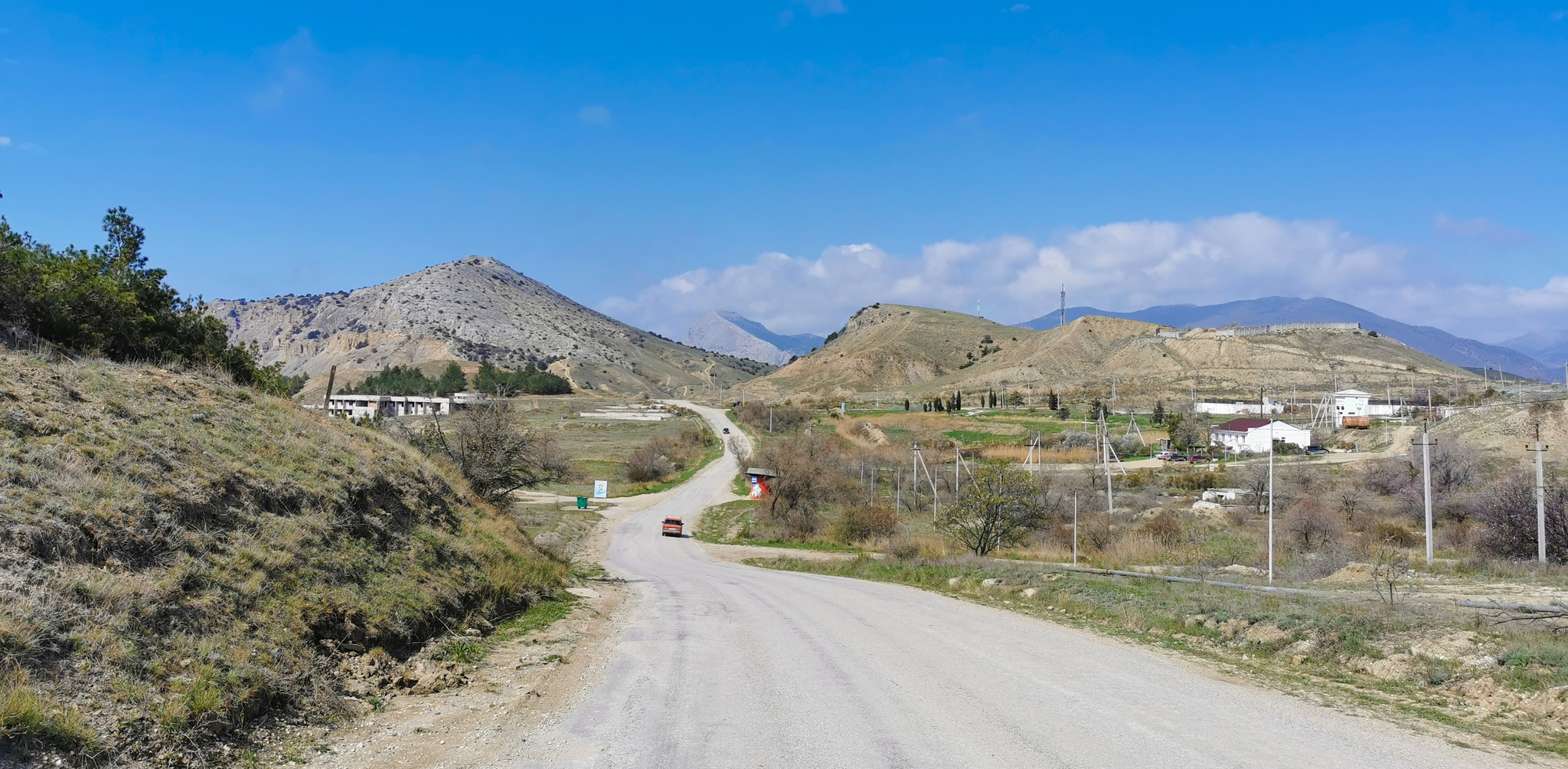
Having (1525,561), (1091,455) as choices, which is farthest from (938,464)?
(1525,561)

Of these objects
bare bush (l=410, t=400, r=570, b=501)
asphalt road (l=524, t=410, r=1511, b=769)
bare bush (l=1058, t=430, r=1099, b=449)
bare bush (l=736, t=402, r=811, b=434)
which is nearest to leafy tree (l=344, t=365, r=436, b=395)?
bare bush (l=736, t=402, r=811, b=434)

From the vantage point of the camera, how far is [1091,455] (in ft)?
258

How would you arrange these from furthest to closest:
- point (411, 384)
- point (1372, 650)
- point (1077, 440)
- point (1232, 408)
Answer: point (411, 384) < point (1232, 408) < point (1077, 440) < point (1372, 650)

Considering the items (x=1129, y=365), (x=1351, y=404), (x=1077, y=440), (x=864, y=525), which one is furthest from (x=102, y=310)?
(x=1129, y=365)

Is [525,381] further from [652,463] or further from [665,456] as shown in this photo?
[652,463]

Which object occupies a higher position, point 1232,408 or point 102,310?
point 1232,408

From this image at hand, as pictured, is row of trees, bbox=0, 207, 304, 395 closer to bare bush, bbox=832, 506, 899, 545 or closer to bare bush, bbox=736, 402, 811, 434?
bare bush, bbox=832, 506, 899, 545

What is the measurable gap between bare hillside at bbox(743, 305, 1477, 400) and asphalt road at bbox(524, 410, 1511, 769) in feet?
415

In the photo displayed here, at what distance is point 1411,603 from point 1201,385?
134 m

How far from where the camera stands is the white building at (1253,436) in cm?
8506

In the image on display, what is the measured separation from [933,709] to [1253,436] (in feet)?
294

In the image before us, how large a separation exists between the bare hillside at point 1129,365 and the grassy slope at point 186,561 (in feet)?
427

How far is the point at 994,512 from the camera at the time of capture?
3600 centimetres

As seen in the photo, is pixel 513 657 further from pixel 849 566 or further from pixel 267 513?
pixel 849 566
